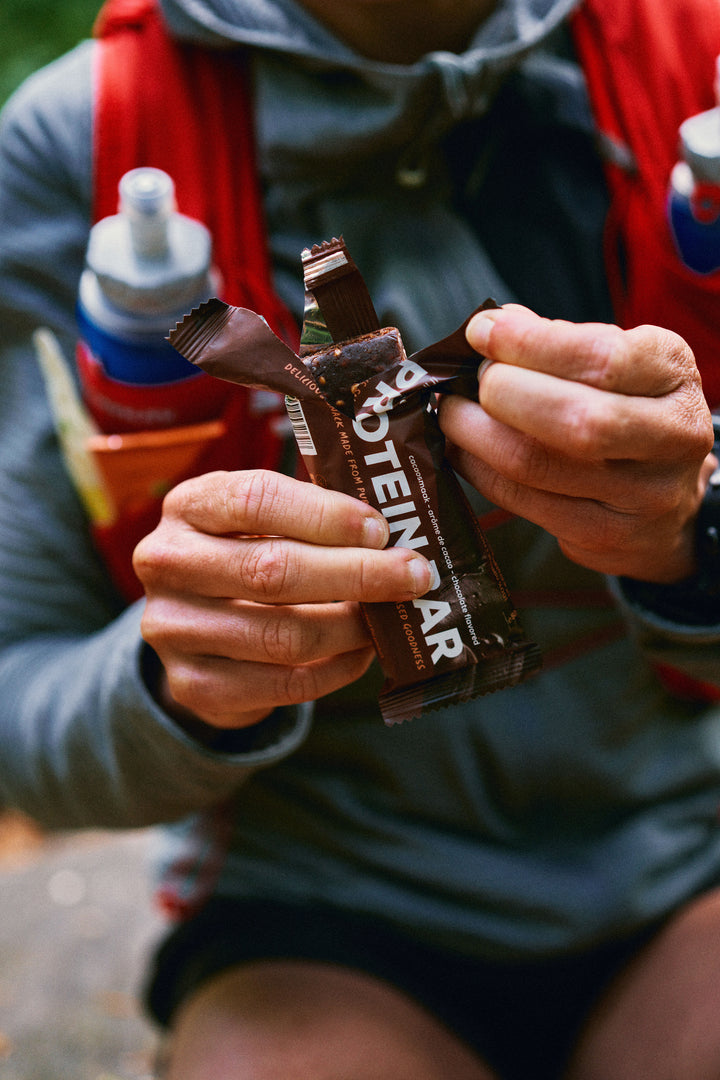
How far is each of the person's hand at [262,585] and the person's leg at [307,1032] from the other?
0.96ft

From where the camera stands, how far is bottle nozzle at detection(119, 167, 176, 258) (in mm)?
553

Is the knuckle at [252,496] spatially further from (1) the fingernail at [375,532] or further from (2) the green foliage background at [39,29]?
(2) the green foliage background at [39,29]

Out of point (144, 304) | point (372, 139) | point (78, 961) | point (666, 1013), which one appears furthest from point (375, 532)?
point (78, 961)

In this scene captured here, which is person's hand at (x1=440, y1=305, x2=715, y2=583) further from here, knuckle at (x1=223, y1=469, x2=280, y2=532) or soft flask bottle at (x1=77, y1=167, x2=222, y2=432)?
soft flask bottle at (x1=77, y1=167, x2=222, y2=432)

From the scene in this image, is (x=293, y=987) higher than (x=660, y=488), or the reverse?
(x=660, y=488)

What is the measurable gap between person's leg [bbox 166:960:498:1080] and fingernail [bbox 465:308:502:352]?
1.72 feet

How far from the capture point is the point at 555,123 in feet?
2.31

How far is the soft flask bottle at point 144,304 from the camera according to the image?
0.57 meters

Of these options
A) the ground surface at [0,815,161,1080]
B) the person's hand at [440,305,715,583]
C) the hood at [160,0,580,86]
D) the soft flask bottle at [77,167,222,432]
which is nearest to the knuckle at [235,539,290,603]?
the person's hand at [440,305,715,583]

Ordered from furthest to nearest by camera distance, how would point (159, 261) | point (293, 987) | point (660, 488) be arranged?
point (293, 987), point (159, 261), point (660, 488)

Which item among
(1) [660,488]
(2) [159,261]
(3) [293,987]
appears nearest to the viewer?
(1) [660,488]

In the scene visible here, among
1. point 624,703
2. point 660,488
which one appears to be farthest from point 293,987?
point 660,488

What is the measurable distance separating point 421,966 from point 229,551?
19.2 inches

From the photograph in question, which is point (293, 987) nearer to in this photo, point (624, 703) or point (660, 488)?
point (624, 703)
